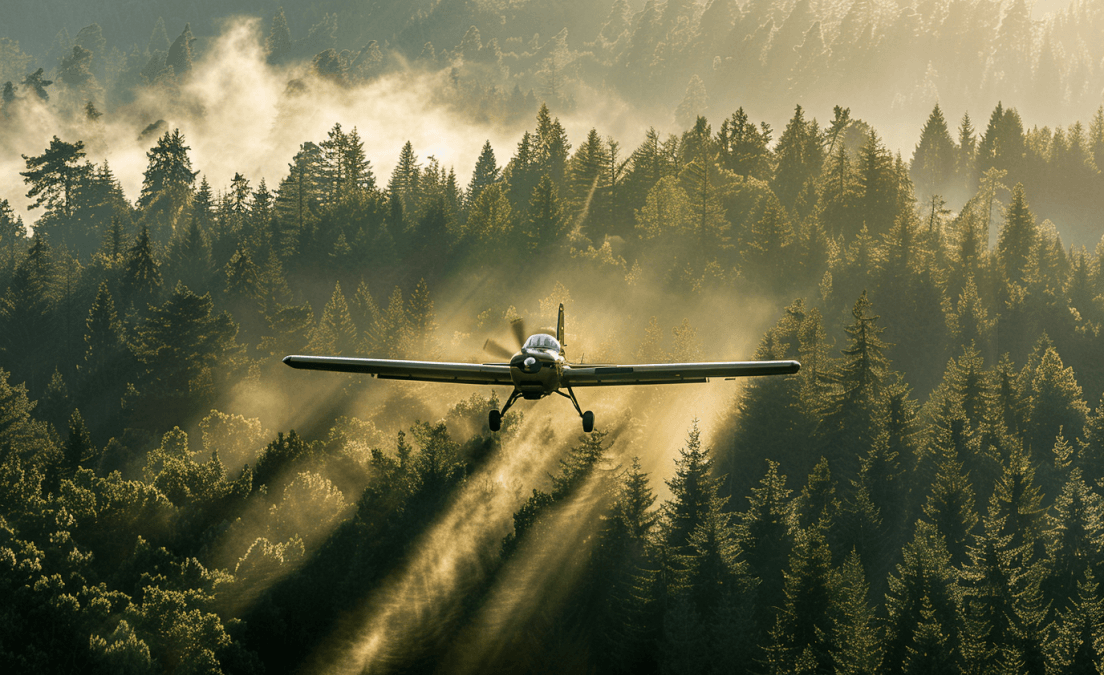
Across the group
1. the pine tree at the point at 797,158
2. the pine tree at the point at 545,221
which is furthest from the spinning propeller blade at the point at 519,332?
the pine tree at the point at 797,158

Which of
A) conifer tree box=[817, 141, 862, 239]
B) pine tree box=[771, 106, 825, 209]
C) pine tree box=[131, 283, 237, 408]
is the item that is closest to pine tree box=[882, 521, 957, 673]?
conifer tree box=[817, 141, 862, 239]

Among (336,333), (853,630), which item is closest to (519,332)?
(853,630)

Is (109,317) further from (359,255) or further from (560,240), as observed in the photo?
(560,240)

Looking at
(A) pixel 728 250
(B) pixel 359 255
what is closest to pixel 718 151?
(A) pixel 728 250

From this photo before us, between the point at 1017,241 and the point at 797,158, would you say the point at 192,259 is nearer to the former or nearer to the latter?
the point at 797,158

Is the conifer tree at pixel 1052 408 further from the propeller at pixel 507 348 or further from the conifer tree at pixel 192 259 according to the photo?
the conifer tree at pixel 192 259
